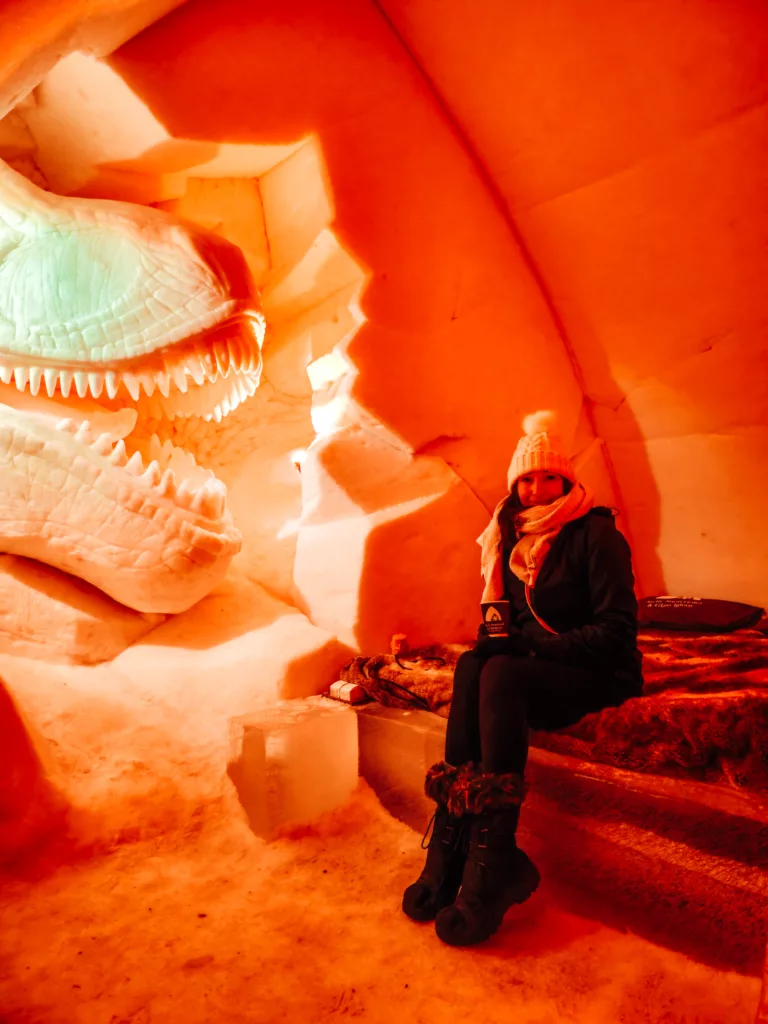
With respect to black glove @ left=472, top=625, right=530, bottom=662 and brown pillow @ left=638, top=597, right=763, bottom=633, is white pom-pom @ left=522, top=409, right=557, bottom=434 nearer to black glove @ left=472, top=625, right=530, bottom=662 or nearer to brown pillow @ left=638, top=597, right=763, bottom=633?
black glove @ left=472, top=625, right=530, bottom=662

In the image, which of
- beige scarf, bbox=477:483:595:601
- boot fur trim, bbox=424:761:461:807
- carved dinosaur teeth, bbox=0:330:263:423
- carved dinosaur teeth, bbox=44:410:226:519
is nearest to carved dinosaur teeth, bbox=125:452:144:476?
carved dinosaur teeth, bbox=44:410:226:519

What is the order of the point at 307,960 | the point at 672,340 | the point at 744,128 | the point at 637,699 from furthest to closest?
the point at 672,340 → the point at 744,128 → the point at 637,699 → the point at 307,960

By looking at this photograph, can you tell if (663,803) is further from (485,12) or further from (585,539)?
(485,12)

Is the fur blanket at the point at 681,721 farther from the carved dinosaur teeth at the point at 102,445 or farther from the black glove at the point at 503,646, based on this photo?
the carved dinosaur teeth at the point at 102,445

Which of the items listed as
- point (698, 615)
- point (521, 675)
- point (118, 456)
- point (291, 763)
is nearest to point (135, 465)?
point (118, 456)

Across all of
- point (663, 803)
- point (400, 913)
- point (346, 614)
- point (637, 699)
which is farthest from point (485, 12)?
point (400, 913)

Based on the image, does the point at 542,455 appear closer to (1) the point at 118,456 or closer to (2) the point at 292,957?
(2) the point at 292,957

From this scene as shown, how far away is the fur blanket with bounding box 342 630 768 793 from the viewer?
191cm

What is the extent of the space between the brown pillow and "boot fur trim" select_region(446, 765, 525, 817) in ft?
5.76

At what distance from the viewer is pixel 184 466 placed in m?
3.75

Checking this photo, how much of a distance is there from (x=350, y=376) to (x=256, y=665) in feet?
4.32

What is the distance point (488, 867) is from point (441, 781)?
0.84ft

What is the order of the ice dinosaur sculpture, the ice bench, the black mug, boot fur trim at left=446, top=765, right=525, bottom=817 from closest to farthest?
1. the ice bench
2. boot fur trim at left=446, top=765, right=525, bottom=817
3. the black mug
4. the ice dinosaur sculpture

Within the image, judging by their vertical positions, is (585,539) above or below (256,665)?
above
